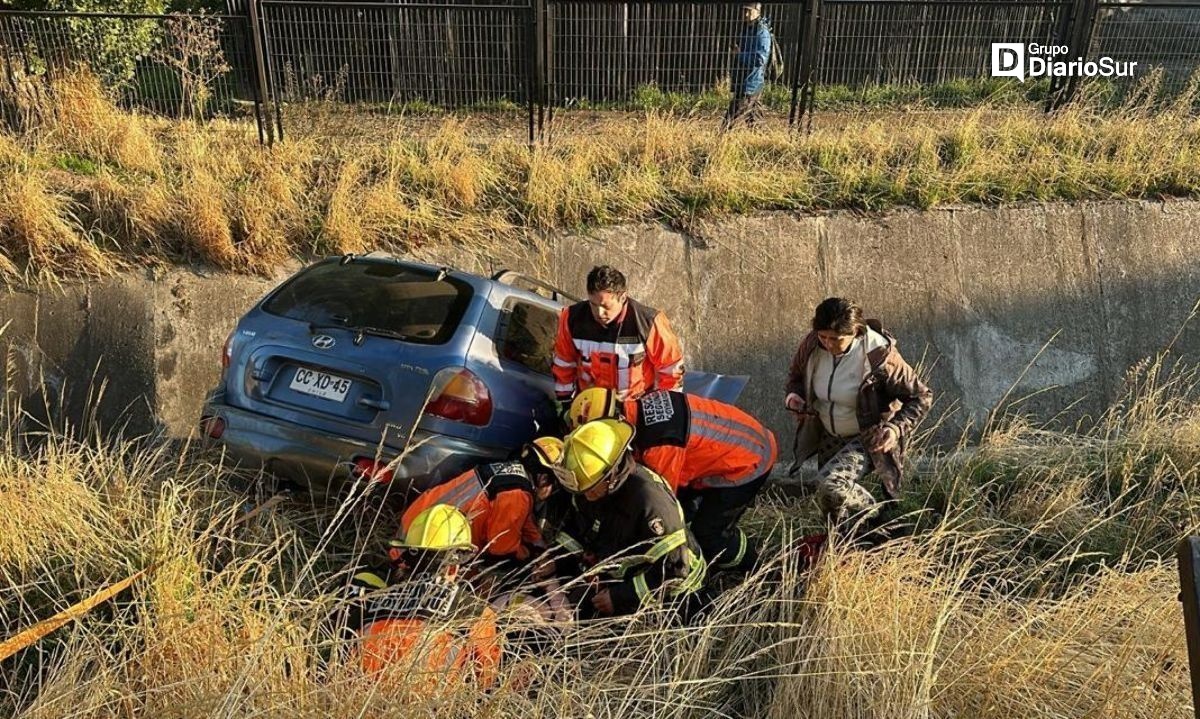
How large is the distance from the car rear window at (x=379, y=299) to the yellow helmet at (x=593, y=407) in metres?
0.74

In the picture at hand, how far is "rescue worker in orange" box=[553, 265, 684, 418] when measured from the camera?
4.45 meters

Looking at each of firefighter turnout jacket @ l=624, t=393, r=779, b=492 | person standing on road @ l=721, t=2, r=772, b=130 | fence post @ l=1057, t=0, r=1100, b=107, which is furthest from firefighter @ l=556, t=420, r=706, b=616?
fence post @ l=1057, t=0, r=1100, b=107

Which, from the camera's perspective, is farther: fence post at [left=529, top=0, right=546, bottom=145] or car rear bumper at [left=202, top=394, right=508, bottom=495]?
fence post at [left=529, top=0, right=546, bottom=145]

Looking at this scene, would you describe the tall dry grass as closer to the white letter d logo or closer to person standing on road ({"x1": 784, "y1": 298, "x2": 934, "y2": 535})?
person standing on road ({"x1": 784, "y1": 298, "x2": 934, "y2": 535})

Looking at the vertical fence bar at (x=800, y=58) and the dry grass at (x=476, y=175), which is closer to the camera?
the dry grass at (x=476, y=175)

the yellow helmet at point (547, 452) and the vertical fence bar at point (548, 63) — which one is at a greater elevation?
the vertical fence bar at point (548, 63)

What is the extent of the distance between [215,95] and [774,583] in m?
8.24

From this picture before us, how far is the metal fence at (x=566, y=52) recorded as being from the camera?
808cm

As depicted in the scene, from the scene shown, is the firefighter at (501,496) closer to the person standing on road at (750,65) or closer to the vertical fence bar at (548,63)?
the vertical fence bar at (548,63)

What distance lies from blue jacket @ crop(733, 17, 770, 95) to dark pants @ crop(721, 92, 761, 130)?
7 cm

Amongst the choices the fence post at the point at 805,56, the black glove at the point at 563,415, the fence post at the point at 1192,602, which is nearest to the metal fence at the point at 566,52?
the fence post at the point at 805,56

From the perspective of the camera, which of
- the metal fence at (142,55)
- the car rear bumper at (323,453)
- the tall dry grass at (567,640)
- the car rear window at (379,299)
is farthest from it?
the metal fence at (142,55)

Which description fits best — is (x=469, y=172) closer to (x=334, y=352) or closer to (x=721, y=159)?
(x=721, y=159)

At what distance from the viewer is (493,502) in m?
3.44
